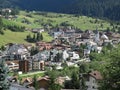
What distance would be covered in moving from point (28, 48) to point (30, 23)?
5723cm

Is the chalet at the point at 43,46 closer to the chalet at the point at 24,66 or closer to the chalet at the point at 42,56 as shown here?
the chalet at the point at 42,56

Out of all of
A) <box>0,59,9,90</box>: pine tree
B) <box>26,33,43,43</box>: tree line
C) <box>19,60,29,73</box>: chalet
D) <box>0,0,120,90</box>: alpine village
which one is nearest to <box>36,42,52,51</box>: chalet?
<box>0,0,120,90</box>: alpine village

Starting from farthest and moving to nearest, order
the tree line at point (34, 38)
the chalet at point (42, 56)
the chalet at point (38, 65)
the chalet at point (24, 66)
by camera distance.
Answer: the tree line at point (34, 38) → the chalet at point (42, 56) → the chalet at point (38, 65) → the chalet at point (24, 66)

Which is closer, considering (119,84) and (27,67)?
(119,84)

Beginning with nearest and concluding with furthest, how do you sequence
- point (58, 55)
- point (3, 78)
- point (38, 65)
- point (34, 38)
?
point (3, 78)
point (38, 65)
point (58, 55)
point (34, 38)

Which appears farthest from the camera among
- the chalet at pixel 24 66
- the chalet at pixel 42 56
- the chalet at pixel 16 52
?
the chalet at pixel 16 52

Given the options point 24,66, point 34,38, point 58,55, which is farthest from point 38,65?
point 34,38

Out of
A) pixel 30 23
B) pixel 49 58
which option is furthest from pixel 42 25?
pixel 49 58

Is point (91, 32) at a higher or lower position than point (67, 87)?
higher

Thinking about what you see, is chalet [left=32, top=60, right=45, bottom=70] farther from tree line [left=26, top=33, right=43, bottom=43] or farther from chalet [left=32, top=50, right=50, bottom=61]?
tree line [left=26, top=33, right=43, bottom=43]

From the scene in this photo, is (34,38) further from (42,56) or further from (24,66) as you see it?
(24,66)

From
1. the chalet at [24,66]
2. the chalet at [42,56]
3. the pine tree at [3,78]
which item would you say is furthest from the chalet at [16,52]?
the pine tree at [3,78]

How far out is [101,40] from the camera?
15550 centimetres

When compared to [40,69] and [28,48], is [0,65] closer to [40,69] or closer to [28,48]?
[40,69]
